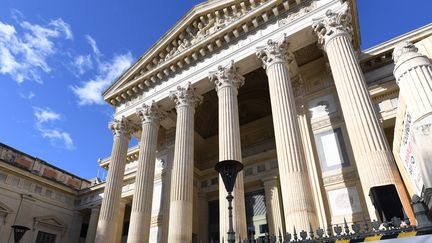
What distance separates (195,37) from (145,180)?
989 cm

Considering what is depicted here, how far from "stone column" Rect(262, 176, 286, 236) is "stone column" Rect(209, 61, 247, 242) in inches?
180

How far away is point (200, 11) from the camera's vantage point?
1983 centimetres

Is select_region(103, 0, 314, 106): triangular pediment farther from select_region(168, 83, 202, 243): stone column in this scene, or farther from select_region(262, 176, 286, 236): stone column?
select_region(262, 176, 286, 236): stone column

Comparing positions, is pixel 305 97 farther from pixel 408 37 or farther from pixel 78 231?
pixel 78 231

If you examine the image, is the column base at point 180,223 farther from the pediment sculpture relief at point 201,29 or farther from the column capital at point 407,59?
the column capital at point 407,59

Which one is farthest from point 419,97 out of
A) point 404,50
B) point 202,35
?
point 202,35

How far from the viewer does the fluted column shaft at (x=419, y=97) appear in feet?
18.9

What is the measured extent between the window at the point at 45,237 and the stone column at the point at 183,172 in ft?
51.1

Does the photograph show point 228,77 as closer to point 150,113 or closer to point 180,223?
point 150,113

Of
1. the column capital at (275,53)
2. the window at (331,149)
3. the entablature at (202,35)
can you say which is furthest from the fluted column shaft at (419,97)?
the entablature at (202,35)

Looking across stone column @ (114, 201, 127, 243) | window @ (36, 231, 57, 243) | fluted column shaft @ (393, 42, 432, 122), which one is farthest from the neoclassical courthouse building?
stone column @ (114, 201, 127, 243)

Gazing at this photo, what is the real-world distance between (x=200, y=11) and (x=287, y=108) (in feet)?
34.0

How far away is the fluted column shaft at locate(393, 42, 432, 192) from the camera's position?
5.75 m

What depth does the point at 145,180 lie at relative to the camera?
55.7ft
